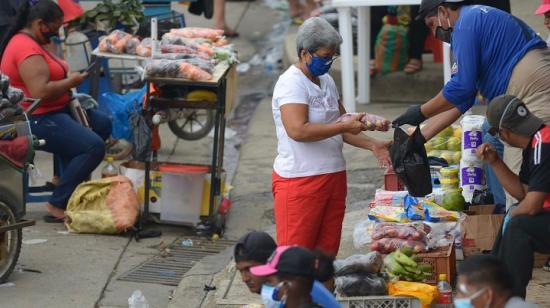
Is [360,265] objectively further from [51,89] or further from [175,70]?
[51,89]

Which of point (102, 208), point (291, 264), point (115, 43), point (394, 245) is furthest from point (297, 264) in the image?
point (115, 43)

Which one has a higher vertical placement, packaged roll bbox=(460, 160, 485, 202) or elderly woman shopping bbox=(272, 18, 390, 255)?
elderly woman shopping bbox=(272, 18, 390, 255)

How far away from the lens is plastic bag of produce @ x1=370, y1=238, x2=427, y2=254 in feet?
20.3

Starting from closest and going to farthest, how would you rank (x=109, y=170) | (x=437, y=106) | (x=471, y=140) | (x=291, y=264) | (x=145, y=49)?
(x=291, y=264), (x=437, y=106), (x=471, y=140), (x=145, y=49), (x=109, y=170)

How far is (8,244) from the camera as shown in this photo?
707cm

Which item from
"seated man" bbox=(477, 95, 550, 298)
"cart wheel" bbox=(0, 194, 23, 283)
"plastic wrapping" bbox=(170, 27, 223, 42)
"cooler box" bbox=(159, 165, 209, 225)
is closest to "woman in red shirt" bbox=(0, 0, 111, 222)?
"cooler box" bbox=(159, 165, 209, 225)

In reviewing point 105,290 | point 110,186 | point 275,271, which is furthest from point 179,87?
point 275,271

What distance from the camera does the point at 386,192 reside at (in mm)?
7168

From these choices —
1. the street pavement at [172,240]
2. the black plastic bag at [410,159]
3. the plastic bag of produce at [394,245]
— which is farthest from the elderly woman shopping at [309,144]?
the street pavement at [172,240]

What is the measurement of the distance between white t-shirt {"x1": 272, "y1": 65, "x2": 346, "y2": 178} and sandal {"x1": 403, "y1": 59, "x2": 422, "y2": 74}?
570cm

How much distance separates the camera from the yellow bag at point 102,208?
813cm

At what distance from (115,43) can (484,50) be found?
375 centimetres

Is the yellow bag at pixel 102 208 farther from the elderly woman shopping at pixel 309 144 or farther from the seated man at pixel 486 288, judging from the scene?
the seated man at pixel 486 288

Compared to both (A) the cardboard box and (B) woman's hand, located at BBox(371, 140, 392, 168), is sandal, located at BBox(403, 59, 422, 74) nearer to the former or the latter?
(A) the cardboard box
